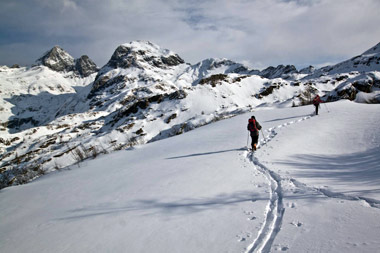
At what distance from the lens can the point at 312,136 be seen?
1115 cm

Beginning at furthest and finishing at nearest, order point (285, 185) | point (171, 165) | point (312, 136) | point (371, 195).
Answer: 1. point (312, 136)
2. point (171, 165)
3. point (285, 185)
4. point (371, 195)

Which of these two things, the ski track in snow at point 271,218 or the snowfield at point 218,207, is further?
the snowfield at point 218,207

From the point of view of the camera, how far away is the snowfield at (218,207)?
336 cm

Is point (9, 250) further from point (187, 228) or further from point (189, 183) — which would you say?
point (189, 183)

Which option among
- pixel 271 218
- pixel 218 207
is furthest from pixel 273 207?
pixel 218 207

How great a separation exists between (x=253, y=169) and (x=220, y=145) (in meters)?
4.66

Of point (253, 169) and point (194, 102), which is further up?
point (194, 102)

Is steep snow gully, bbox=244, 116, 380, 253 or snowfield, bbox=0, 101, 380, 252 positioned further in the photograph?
snowfield, bbox=0, 101, 380, 252

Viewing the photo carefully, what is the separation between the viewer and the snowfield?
336 centimetres

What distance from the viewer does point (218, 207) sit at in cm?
461

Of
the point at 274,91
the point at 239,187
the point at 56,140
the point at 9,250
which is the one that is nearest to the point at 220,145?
the point at 239,187

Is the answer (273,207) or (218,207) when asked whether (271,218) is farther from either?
(218,207)

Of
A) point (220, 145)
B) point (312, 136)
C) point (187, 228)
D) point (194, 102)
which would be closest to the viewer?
point (187, 228)

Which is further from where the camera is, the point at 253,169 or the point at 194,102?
the point at 194,102
